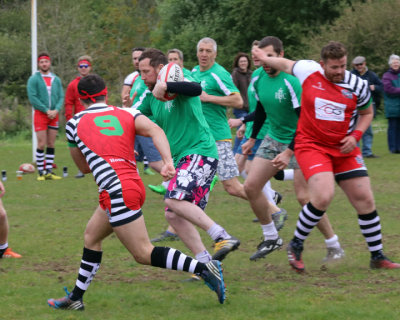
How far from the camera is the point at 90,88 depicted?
18.2ft

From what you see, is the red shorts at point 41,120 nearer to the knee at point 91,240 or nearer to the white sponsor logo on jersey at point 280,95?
the white sponsor logo on jersey at point 280,95

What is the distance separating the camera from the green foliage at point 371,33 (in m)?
26.3

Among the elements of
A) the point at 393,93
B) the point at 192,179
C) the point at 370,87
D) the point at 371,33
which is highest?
the point at 192,179

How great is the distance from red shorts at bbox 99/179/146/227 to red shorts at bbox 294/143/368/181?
1.81 meters

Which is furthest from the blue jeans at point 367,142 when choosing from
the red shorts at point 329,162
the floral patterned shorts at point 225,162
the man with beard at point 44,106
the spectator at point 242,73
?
the red shorts at point 329,162

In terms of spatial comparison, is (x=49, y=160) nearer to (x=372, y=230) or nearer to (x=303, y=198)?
(x=303, y=198)

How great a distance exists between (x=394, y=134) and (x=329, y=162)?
1133 cm

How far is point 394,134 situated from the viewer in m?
17.2

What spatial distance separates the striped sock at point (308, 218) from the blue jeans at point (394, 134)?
11.1m

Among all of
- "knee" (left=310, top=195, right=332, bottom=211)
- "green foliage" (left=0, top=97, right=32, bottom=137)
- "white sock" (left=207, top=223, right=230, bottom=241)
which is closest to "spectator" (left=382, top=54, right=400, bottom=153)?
"knee" (left=310, top=195, right=332, bottom=211)

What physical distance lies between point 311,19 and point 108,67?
36.3 ft

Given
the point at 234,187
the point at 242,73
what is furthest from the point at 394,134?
the point at 234,187

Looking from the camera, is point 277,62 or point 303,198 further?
point 303,198

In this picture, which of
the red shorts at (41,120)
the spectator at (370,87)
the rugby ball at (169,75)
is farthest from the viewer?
the spectator at (370,87)
